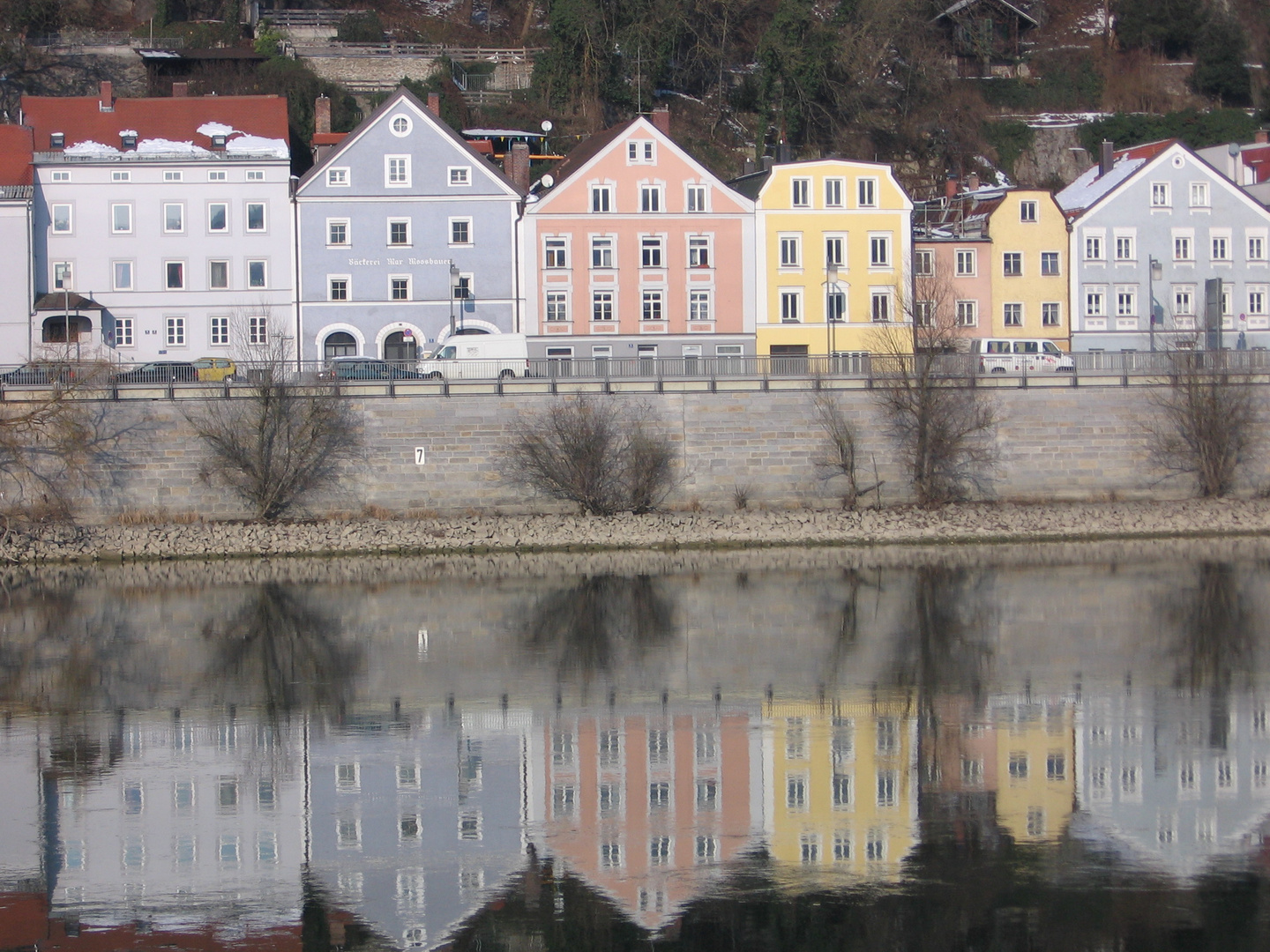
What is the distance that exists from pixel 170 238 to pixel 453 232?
10248mm

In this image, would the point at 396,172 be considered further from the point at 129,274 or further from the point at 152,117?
the point at 129,274

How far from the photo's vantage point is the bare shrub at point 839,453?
44844 mm

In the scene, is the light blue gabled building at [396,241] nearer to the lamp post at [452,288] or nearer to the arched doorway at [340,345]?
the arched doorway at [340,345]

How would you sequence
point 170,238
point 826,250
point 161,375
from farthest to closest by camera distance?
point 826,250
point 170,238
point 161,375

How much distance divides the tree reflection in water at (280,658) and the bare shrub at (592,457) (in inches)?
442

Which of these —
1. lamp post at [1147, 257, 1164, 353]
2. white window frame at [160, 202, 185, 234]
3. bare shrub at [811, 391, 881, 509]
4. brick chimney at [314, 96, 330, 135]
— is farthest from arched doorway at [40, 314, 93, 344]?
lamp post at [1147, 257, 1164, 353]

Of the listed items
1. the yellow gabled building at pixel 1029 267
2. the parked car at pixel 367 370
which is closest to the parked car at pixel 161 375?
the parked car at pixel 367 370

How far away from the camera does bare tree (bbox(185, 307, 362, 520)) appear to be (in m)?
43.3

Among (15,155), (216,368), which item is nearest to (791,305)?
(216,368)

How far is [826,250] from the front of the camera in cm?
5619

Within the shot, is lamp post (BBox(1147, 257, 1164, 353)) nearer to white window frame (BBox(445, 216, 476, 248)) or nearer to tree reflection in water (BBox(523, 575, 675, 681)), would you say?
white window frame (BBox(445, 216, 476, 248))

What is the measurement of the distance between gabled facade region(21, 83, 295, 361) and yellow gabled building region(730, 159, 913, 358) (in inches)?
690

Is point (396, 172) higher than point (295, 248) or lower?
higher

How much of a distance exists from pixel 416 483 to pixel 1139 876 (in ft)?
103
